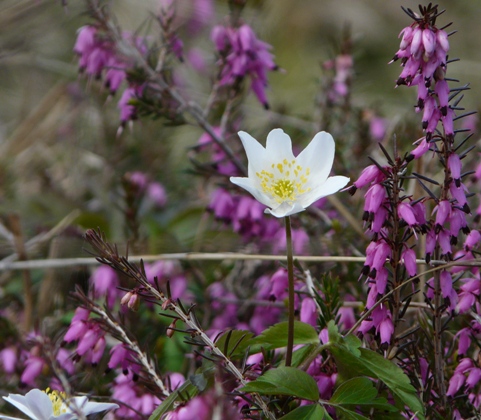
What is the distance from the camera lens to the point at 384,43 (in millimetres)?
7133

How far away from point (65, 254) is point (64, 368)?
67 cm

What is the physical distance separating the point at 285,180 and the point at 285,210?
0.12 meters

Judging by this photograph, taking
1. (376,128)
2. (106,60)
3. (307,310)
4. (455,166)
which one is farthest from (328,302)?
(376,128)

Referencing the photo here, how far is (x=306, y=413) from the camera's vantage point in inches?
40.9

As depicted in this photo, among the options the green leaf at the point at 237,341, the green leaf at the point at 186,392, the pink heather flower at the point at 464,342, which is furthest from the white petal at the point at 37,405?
the pink heather flower at the point at 464,342

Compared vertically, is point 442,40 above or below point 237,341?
above

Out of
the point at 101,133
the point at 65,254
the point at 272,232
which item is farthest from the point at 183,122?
the point at 101,133

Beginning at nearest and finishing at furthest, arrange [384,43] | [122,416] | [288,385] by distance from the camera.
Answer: [288,385], [122,416], [384,43]

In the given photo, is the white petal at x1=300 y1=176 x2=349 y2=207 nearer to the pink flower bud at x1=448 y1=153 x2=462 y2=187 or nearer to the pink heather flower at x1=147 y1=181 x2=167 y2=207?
the pink flower bud at x1=448 y1=153 x2=462 y2=187

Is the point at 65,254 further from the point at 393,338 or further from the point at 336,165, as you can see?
the point at 393,338

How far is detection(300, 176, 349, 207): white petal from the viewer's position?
113cm

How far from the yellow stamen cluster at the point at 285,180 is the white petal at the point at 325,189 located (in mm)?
22

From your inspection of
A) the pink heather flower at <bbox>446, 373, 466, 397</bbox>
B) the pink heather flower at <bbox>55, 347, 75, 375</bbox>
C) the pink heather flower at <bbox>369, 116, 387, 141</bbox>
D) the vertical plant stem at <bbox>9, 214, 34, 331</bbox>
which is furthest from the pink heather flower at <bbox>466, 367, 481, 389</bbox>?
the pink heather flower at <bbox>369, 116, 387, 141</bbox>

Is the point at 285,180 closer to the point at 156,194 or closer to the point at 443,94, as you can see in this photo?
the point at 443,94
